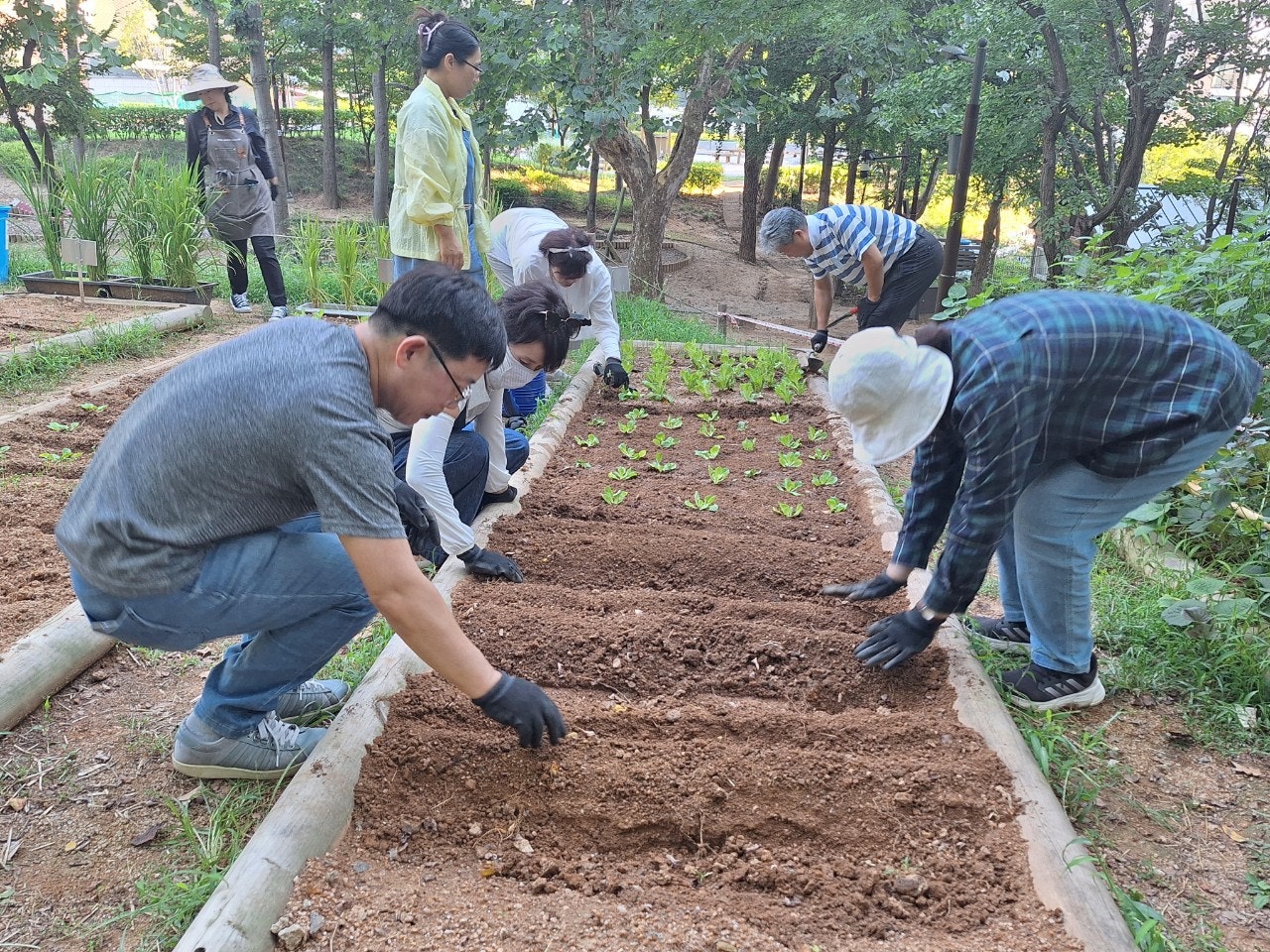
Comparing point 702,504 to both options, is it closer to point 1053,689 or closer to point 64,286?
point 1053,689

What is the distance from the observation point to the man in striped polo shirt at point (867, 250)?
15.2ft

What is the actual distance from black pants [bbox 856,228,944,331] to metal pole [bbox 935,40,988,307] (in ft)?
2.94

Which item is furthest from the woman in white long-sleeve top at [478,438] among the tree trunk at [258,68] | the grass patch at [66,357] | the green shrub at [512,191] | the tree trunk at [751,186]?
the green shrub at [512,191]

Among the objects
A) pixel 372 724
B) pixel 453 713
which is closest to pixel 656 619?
pixel 453 713

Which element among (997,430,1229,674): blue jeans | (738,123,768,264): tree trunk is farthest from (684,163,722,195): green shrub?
(997,430,1229,674): blue jeans

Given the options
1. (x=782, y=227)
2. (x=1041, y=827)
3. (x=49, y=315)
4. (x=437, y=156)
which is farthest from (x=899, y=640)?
(x=49, y=315)

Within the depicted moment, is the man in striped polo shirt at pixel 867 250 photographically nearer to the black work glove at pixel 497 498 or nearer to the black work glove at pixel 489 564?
the black work glove at pixel 497 498

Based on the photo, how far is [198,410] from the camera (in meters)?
1.72

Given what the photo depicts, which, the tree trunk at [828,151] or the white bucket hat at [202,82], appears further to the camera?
the tree trunk at [828,151]

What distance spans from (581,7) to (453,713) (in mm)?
7148

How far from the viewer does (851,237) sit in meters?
4.78

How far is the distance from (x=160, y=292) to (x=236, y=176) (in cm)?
115

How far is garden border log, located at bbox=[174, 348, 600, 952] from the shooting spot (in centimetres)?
158

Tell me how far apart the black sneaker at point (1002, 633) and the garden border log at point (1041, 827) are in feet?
0.57
